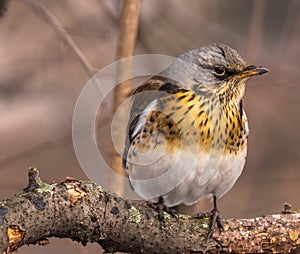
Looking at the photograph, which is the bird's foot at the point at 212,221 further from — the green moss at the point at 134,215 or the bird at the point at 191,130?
the green moss at the point at 134,215

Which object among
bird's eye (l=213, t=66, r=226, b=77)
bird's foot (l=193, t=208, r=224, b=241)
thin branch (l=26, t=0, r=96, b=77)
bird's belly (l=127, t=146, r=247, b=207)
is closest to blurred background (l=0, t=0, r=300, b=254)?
thin branch (l=26, t=0, r=96, b=77)

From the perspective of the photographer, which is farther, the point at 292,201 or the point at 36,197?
the point at 292,201

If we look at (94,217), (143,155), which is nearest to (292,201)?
(143,155)

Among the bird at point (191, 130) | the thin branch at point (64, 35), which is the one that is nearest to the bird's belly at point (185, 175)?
the bird at point (191, 130)

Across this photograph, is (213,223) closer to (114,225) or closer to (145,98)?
(114,225)

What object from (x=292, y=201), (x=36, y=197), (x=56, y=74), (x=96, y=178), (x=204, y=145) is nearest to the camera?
(x=36, y=197)

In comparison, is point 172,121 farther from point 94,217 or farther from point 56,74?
point 56,74

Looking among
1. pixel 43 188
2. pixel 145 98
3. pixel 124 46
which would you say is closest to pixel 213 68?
pixel 145 98
